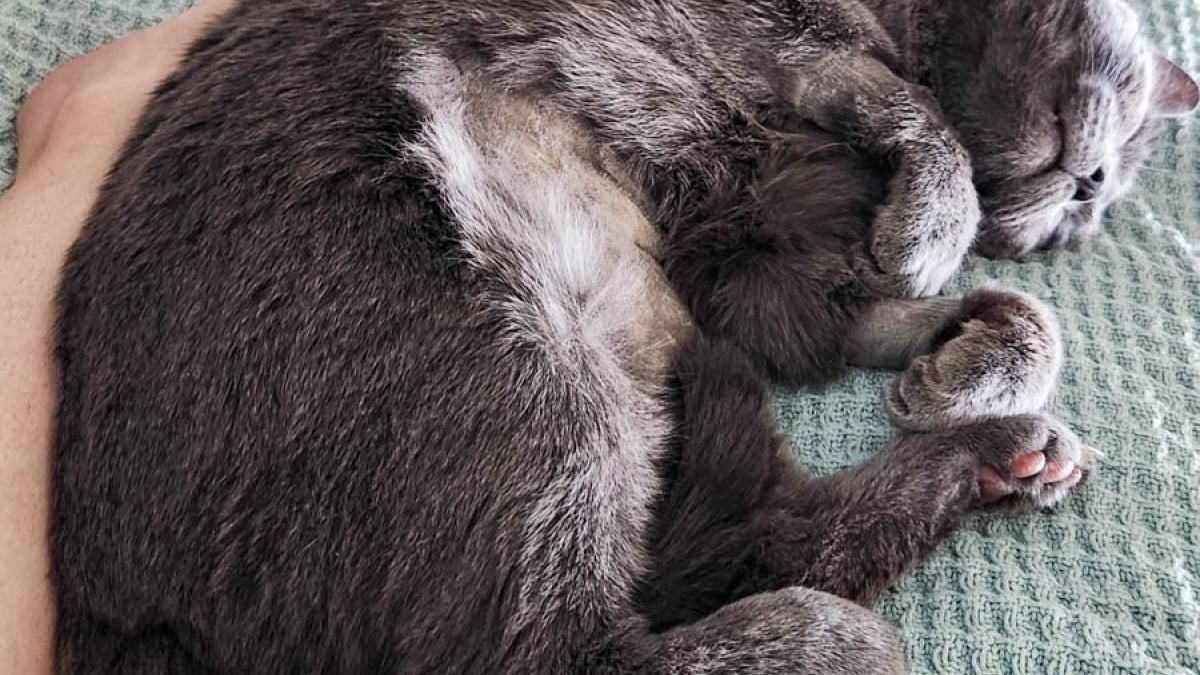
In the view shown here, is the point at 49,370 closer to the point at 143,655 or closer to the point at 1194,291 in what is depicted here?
the point at 143,655

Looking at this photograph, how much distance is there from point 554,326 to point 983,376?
60 cm

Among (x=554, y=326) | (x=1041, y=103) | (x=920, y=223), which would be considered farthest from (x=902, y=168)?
(x=554, y=326)

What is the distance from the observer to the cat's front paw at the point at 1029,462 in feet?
4.20

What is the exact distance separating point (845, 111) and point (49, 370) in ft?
3.77

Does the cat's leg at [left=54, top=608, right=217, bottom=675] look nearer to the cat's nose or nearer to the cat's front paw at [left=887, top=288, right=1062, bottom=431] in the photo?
the cat's front paw at [left=887, top=288, right=1062, bottom=431]

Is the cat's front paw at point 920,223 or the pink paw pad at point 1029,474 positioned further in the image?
the cat's front paw at point 920,223

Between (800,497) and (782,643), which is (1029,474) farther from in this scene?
(782,643)

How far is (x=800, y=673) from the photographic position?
1.10 meters

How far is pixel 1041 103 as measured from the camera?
1.56 m

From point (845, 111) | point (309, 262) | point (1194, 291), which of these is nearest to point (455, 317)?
point (309, 262)

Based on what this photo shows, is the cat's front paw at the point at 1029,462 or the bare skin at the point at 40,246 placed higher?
the bare skin at the point at 40,246

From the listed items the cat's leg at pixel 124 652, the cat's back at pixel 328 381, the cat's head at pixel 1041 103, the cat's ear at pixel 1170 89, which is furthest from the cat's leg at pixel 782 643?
the cat's ear at pixel 1170 89

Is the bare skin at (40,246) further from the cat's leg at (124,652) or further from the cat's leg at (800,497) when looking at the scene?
the cat's leg at (800,497)

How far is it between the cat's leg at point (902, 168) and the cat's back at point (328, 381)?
42cm
